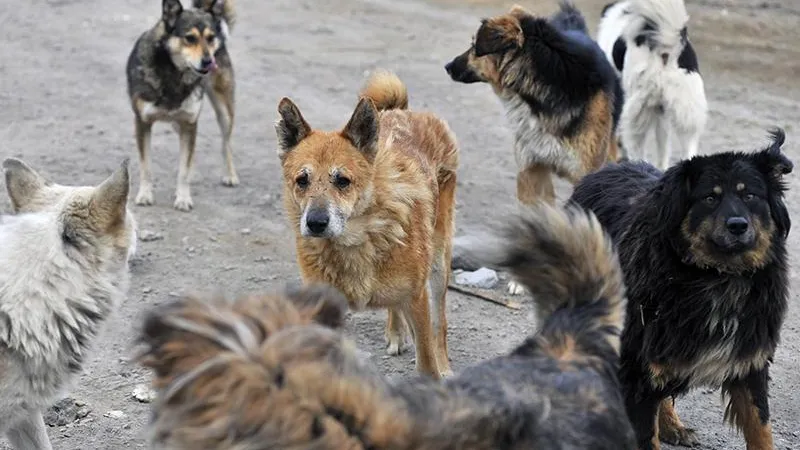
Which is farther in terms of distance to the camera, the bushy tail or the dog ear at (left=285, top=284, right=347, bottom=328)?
the dog ear at (left=285, top=284, right=347, bottom=328)

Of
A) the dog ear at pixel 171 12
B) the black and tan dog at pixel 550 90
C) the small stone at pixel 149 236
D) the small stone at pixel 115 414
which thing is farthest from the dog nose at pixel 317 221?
the dog ear at pixel 171 12

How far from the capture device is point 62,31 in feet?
48.9

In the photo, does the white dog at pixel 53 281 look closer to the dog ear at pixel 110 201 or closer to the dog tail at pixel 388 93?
the dog ear at pixel 110 201

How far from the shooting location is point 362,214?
5371 millimetres

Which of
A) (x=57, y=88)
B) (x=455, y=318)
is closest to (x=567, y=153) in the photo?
(x=455, y=318)

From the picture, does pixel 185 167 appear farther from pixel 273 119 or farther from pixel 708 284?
pixel 708 284

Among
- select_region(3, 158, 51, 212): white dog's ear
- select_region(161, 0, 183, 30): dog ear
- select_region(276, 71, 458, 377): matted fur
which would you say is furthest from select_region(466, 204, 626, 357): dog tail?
select_region(161, 0, 183, 30): dog ear

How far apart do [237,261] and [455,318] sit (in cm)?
179

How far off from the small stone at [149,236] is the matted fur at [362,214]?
2.72 m

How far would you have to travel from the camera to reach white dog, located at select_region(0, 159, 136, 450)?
162 inches

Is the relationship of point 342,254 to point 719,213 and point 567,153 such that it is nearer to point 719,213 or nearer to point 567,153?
point 719,213

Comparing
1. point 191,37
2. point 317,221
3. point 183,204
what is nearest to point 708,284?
point 317,221

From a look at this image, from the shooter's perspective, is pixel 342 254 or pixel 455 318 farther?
pixel 455 318

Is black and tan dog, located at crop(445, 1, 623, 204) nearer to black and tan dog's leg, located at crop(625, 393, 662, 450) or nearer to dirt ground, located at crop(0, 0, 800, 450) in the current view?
dirt ground, located at crop(0, 0, 800, 450)
